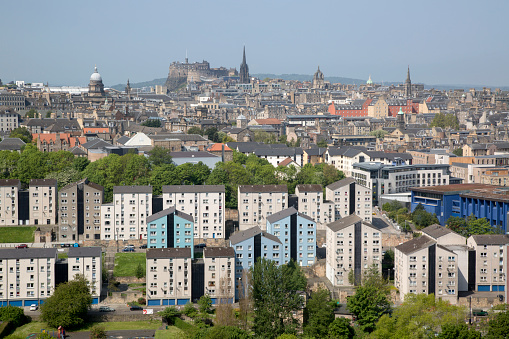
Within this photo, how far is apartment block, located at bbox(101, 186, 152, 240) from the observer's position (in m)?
43.8

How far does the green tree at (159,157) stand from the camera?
56.2 m

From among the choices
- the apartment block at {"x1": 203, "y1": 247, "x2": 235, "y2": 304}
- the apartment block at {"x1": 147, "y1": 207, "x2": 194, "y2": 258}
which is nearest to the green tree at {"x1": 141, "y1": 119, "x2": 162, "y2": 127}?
the apartment block at {"x1": 147, "y1": 207, "x2": 194, "y2": 258}

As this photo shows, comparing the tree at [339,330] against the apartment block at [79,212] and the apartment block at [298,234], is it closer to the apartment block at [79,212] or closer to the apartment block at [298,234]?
the apartment block at [298,234]

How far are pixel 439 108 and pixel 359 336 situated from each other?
9473cm

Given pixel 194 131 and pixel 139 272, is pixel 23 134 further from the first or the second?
pixel 139 272

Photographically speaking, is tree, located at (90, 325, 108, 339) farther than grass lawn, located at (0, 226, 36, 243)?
No

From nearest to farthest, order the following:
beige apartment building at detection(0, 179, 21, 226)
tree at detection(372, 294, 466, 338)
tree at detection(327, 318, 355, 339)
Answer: tree at detection(372, 294, 466, 338), tree at detection(327, 318, 355, 339), beige apartment building at detection(0, 179, 21, 226)

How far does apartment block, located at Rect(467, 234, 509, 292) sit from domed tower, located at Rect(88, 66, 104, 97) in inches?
3435

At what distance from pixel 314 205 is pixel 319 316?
52.6 feet

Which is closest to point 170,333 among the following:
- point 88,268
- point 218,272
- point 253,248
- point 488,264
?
point 218,272

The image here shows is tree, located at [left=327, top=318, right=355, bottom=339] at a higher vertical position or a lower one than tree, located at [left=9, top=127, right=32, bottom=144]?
lower

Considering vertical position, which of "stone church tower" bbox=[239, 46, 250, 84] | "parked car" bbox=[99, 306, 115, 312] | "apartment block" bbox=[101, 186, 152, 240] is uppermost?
"stone church tower" bbox=[239, 46, 250, 84]

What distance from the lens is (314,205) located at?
4616 cm

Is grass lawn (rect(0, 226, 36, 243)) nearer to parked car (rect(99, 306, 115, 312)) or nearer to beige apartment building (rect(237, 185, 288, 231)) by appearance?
parked car (rect(99, 306, 115, 312))
